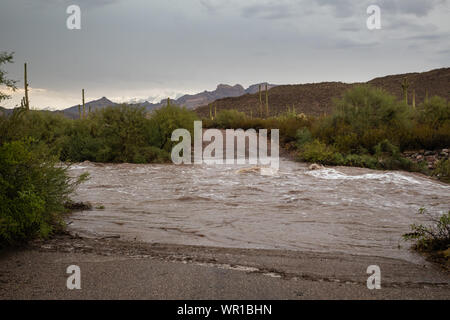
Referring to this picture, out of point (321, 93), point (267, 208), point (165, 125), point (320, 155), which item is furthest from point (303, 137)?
point (321, 93)

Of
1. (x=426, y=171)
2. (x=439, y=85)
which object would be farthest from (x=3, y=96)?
(x=439, y=85)

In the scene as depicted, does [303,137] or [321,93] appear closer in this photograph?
[303,137]

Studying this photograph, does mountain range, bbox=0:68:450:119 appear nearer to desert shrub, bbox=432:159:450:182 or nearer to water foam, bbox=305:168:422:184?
desert shrub, bbox=432:159:450:182

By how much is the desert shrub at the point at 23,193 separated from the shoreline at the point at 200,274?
0.27 metres

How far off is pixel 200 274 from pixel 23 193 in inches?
110

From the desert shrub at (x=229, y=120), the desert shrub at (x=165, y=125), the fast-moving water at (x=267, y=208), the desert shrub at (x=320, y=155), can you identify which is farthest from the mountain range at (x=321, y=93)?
the fast-moving water at (x=267, y=208)

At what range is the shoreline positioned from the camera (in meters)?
4.02

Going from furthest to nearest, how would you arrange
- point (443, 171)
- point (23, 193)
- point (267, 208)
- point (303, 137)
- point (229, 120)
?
point (229, 120)
point (303, 137)
point (443, 171)
point (267, 208)
point (23, 193)

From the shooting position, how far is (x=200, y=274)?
15.0 ft

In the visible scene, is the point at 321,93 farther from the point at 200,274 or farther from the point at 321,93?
the point at 200,274

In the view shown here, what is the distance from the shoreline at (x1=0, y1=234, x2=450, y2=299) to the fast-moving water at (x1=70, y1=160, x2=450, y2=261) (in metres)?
0.60

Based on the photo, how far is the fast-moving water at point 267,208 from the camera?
646cm

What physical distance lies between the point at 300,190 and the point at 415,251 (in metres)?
5.70
